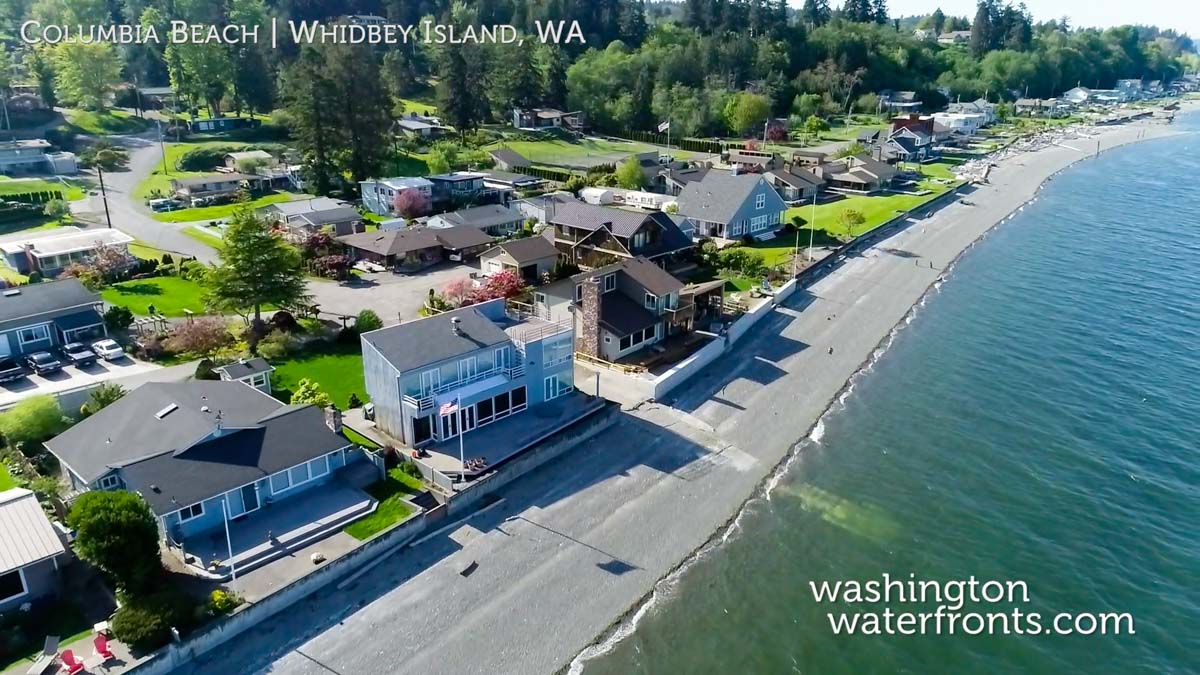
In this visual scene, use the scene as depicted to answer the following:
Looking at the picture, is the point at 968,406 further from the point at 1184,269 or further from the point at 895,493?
the point at 1184,269

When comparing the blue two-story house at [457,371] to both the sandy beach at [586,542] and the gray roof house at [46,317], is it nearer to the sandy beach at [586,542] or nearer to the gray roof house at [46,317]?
the sandy beach at [586,542]

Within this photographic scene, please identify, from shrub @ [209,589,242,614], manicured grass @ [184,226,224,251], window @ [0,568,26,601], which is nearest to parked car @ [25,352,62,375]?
window @ [0,568,26,601]

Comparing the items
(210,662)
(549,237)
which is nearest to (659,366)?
(549,237)

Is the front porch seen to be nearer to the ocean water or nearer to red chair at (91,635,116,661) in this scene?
red chair at (91,635,116,661)

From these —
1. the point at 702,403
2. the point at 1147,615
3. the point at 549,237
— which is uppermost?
the point at 549,237

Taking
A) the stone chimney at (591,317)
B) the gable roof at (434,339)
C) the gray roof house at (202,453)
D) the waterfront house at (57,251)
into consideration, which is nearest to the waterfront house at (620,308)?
the stone chimney at (591,317)

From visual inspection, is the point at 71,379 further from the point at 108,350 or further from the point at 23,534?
the point at 23,534

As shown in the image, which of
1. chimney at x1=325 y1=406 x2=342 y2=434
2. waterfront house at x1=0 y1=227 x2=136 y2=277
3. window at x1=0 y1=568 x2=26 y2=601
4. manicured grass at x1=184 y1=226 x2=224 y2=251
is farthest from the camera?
manicured grass at x1=184 y1=226 x2=224 y2=251
